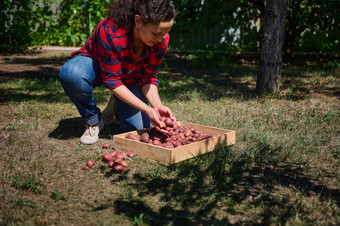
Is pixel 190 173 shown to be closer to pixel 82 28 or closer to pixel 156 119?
pixel 156 119

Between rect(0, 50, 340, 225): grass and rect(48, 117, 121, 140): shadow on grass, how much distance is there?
12 millimetres

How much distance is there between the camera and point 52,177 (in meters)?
2.86

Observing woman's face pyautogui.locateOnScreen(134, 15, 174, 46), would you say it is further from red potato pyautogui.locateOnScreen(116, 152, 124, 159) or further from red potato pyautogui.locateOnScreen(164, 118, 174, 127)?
red potato pyautogui.locateOnScreen(116, 152, 124, 159)

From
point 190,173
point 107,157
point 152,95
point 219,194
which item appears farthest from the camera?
point 152,95

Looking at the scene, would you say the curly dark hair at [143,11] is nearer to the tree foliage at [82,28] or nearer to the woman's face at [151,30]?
the woman's face at [151,30]

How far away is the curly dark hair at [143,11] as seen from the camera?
117 inches

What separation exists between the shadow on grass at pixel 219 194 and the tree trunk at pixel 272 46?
290cm

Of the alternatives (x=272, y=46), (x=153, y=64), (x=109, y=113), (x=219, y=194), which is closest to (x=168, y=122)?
(x=153, y=64)

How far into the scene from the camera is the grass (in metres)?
2.34

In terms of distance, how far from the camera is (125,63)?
3.51 m

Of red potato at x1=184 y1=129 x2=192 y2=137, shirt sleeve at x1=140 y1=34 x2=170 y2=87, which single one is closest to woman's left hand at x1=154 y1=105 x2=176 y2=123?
red potato at x1=184 y1=129 x2=192 y2=137

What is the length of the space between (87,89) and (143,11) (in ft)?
3.42

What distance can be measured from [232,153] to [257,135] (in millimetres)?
619

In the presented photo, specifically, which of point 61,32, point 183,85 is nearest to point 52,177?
point 183,85
